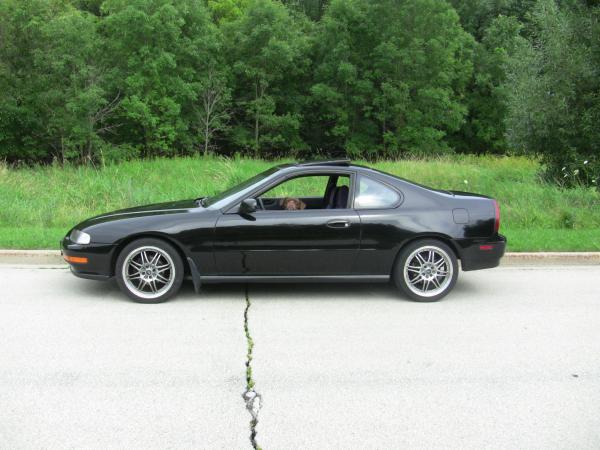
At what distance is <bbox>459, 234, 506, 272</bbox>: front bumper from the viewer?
684cm

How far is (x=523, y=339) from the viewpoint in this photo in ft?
18.4

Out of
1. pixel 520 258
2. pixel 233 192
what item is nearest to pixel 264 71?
pixel 520 258

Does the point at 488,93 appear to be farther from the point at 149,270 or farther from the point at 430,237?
the point at 149,270

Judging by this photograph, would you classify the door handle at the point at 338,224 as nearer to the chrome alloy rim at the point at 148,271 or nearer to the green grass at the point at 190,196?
the chrome alloy rim at the point at 148,271

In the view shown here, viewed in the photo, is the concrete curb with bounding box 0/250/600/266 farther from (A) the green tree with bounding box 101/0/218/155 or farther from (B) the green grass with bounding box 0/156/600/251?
(A) the green tree with bounding box 101/0/218/155

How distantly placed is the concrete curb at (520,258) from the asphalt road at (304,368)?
134 cm

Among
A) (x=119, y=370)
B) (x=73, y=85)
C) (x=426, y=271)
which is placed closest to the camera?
(x=119, y=370)

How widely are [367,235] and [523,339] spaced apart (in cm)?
188

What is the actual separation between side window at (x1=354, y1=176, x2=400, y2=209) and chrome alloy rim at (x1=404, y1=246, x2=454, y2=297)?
0.63 m

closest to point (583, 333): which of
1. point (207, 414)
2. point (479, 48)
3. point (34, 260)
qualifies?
point (207, 414)

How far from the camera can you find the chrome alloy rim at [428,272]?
680cm

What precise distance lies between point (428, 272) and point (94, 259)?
3.49 metres

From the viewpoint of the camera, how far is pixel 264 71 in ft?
146

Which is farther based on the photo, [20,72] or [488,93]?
[488,93]
